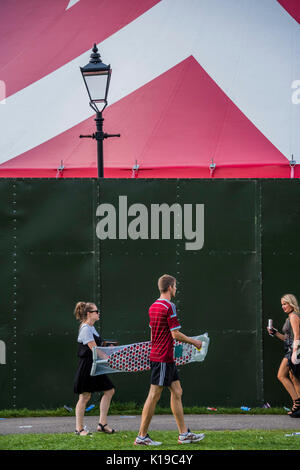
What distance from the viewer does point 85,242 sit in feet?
32.1

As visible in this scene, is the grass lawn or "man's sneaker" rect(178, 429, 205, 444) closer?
the grass lawn

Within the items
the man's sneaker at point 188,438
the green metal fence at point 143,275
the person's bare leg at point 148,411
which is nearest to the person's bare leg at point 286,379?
the green metal fence at point 143,275

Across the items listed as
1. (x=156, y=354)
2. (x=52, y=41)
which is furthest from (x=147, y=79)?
(x=156, y=354)

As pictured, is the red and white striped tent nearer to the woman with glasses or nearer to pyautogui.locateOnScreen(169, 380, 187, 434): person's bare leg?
the woman with glasses

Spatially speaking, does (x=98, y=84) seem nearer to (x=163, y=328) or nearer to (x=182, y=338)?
(x=163, y=328)

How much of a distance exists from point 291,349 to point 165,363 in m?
2.31

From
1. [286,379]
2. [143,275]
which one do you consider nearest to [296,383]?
[286,379]

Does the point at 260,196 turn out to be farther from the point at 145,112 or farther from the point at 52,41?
the point at 52,41

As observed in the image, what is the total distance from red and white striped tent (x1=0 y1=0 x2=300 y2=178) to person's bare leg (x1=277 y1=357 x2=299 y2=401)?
592cm

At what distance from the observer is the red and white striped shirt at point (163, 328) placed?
7523mm

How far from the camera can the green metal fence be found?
9.66m

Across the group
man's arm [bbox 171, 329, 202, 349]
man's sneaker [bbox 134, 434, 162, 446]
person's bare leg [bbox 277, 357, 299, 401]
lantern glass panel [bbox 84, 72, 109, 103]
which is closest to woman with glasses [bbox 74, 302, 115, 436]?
man's sneaker [bbox 134, 434, 162, 446]

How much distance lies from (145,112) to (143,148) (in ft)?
2.92

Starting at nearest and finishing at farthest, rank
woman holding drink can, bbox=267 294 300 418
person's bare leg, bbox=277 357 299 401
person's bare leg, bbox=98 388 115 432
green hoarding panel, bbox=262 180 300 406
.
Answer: person's bare leg, bbox=98 388 115 432
woman holding drink can, bbox=267 294 300 418
person's bare leg, bbox=277 357 299 401
green hoarding panel, bbox=262 180 300 406
